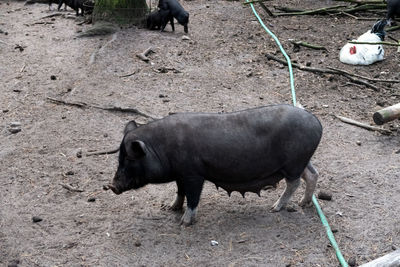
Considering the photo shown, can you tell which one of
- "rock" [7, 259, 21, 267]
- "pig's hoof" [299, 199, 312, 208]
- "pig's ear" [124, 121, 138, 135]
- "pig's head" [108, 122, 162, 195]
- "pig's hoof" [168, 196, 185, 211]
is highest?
"pig's ear" [124, 121, 138, 135]

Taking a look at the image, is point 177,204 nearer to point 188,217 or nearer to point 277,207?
point 188,217

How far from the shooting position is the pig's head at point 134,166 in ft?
15.2

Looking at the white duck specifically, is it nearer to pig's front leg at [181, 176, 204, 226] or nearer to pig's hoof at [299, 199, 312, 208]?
pig's hoof at [299, 199, 312, 208]

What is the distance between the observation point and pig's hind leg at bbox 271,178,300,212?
488cm

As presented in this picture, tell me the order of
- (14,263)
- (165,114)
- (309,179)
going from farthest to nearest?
(165,114), (309,179), (14,263)

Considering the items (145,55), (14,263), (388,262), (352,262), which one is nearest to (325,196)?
(352,262)

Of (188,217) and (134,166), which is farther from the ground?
(134,166)

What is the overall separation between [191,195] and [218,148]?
1.64ft

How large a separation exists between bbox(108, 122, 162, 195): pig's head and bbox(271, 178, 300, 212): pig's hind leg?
120 cm

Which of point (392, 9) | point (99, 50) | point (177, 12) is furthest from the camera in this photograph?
point (392, 9)

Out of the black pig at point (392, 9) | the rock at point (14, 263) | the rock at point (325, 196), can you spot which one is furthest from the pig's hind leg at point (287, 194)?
the black pig at point (392, 9)

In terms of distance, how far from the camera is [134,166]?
4695mm

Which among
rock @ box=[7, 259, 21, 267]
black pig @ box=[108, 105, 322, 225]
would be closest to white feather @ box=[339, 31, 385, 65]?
black pig @ box=[108, 105, 322, 225]

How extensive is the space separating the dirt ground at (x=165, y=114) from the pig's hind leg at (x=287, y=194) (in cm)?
7
